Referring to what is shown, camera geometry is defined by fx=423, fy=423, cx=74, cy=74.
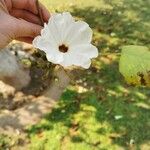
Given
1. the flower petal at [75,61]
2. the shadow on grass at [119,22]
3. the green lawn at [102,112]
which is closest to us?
the flower petal at [75,61]

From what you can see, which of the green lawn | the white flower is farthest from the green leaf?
the green lawn

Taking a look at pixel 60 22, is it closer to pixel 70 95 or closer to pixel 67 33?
pixel 67 33

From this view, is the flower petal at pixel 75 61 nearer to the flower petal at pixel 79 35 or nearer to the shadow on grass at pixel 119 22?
the flower petal at pixel 79 35

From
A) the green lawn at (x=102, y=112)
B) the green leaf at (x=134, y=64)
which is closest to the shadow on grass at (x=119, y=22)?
the green lawn at (x=102, y=112)

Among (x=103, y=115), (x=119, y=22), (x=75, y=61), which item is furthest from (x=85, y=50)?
(x=119, y=22)

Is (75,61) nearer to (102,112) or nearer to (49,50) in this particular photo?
(49,50)

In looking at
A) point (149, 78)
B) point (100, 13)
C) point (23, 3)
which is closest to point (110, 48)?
point (100, 13)
